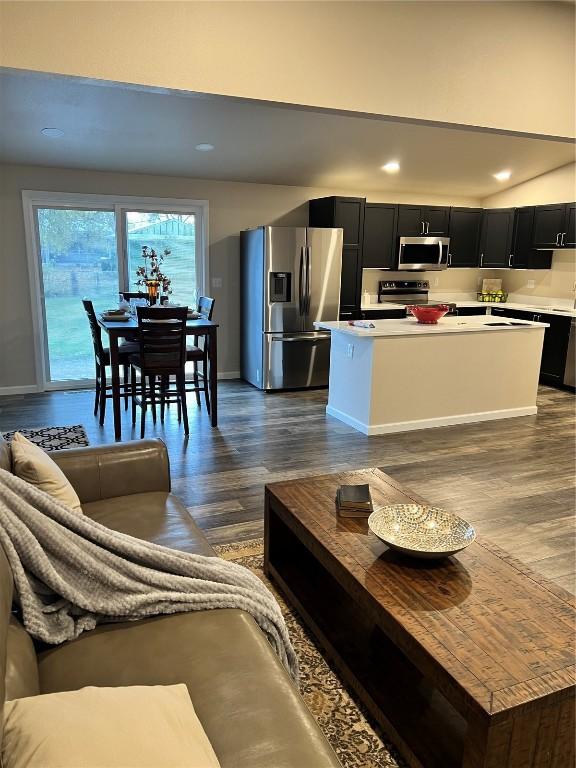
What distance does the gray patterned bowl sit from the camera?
1.77 m

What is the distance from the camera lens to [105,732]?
1.01 metres

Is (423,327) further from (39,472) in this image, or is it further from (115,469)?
(39,472)

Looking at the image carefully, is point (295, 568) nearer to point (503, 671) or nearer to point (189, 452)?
point (503, 671)

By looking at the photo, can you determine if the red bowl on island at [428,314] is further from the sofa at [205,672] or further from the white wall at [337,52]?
the sofa at [205,672]

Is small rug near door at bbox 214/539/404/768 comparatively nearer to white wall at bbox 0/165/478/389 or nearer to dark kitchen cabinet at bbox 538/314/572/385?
white wall at bbox 0/165/478/389

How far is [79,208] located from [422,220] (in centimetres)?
398

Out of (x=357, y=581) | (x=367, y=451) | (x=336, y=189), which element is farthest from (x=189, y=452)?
(x=336, y=189)

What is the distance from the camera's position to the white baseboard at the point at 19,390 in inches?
228

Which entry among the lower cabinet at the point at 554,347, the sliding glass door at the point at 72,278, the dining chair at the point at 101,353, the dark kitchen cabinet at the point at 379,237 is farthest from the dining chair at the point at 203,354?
the lower cabinet at the point at 554,347

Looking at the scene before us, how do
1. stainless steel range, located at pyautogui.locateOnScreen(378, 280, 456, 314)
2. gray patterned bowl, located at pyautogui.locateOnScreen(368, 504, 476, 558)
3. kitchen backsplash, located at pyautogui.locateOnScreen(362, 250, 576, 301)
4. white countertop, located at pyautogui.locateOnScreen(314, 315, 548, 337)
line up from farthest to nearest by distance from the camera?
stainless steel range, located at pyautogui.locateOnScreen(378, 280, 456, 314), kitchen backsplash, located at pyautogui.locateOnScreen(362, 250, 576, 301), white countertop, located at pyautogui.locateOnScreen(314, 315, 548, 337), gray patterned bowl, located at pyautogui.locateOnScreen(368, 504, 476, 558)

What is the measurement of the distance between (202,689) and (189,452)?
2.96 metres

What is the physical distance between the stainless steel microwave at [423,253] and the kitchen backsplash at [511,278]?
33 cm

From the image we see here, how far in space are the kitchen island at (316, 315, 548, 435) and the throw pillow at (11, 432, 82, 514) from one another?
2973 millimetres

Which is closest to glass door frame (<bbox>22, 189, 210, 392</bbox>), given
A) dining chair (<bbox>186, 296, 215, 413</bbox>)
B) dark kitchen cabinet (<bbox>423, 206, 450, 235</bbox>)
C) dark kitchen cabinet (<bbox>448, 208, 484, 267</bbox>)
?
dining chair (<bbox>186, 296, 215, 413</bbox>)
